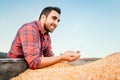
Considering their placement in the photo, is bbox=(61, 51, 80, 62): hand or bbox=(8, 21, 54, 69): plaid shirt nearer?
bbox=(8, 21, 54, 69): plaid shirt

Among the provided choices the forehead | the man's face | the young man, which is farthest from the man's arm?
the forehead

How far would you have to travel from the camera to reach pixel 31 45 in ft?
11.3

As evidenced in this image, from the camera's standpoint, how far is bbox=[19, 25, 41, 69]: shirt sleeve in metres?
3.35

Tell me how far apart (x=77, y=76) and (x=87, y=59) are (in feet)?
6.59

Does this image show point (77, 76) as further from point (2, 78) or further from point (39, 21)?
point (39, 21)

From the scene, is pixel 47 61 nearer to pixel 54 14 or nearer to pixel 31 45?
pixel 31 45

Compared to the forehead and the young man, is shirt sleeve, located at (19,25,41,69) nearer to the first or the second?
the young man

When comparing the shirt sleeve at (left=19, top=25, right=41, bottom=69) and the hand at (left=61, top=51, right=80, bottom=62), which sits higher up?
the shirt sleeve at (left=19, top=25, right=41, bottom=69)

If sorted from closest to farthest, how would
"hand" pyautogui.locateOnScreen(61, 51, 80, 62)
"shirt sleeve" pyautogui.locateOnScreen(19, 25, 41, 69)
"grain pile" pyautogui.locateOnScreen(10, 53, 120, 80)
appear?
"grain pile" pyautogui.locateOnScreen(10, 53, 120, 80) < "shirt sleeve" pyautogui.locateOnScreen(19, 25, 41, 69) < "hand" pyautogui.locateOnScreen(61, 51, 80, 62)

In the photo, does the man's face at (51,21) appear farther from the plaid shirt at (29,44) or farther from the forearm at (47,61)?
the forearm at (47,61)

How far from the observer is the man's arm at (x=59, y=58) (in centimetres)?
339

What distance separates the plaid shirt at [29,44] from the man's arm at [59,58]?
0.07 metres

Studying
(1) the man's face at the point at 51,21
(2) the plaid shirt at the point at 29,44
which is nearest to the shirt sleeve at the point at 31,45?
(2) the plaid shirt at the point at 29,44

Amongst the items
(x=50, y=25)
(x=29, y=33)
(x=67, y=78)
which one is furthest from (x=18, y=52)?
(x=67, y=78)
